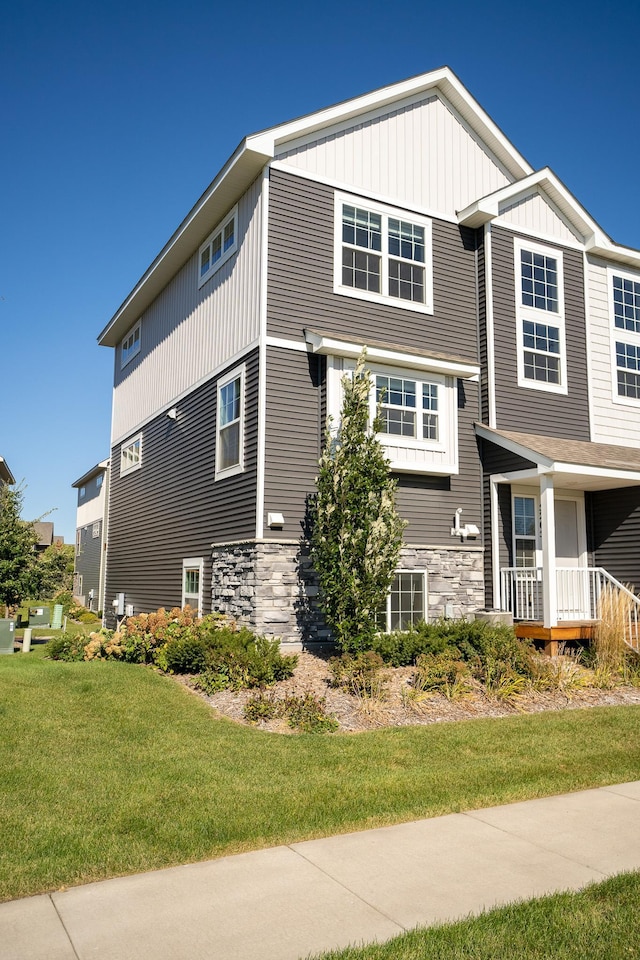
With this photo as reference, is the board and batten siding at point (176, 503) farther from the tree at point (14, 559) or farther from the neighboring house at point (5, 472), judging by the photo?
the neighboring house at point (5, 472)

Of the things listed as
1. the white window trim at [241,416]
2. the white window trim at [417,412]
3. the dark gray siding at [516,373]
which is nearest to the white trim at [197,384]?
the white window trim at [241,416]

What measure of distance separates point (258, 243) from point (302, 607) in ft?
21.2

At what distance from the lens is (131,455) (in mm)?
20359

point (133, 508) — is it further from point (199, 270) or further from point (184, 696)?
point (184, 696)

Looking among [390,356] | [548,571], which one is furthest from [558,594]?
[390,356]

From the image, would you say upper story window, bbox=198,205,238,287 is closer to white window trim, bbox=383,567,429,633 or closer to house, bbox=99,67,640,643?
house, bbox=99,67,640,643

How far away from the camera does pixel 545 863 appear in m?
4.89

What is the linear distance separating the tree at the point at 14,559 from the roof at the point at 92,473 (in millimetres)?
8532

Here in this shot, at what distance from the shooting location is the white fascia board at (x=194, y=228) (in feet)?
44.2

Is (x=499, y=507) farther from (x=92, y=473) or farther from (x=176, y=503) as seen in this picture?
(x=92, y=473)

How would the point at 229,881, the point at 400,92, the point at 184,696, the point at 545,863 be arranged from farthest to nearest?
the point at 400,92 < the point at 184,696 < the point at 545,863 < the point at 229,881

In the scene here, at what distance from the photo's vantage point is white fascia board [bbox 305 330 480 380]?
1288 centimetres

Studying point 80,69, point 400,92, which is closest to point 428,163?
point 400,92

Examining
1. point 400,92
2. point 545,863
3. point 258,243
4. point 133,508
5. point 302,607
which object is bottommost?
point 545,863
